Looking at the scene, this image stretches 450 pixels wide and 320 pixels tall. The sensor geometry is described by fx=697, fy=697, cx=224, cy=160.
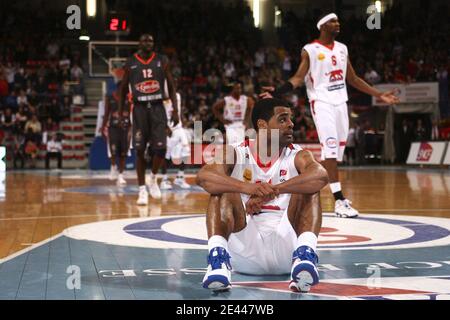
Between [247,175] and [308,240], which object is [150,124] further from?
[308,240]

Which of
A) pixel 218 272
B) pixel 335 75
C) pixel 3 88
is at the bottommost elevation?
pixel 218 272

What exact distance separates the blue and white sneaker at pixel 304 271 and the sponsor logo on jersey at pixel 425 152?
17.4 meters

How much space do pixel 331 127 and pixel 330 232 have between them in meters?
1.89

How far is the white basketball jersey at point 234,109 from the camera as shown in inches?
514

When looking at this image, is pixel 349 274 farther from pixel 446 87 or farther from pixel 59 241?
pixel 446 87

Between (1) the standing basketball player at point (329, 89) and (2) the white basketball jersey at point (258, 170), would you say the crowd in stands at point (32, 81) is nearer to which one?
(1) the standing basketball player at point (329, 89)

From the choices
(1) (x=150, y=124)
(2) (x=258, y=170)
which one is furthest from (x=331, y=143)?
(2) (x=258, y=170)

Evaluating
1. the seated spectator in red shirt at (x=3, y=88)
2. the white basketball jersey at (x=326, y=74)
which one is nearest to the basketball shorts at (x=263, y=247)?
the white basketball jersey at (x=326, y=74)

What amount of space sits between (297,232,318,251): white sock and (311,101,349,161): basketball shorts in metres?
3.98

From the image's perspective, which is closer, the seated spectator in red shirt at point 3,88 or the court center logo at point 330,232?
the court center logo at point 330,232

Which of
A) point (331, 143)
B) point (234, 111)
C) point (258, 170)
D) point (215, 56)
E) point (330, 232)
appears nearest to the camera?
point (258, 170)

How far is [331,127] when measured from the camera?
7.52 meters
